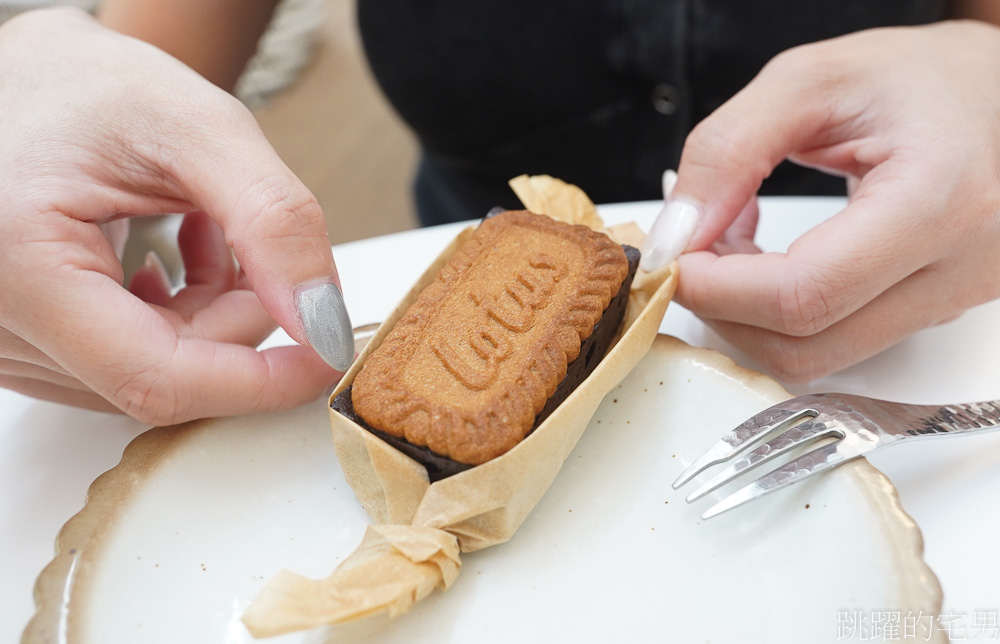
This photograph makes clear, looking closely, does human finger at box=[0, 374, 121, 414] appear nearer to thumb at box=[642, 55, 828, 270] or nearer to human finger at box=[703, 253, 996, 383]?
thumb at box=[642, 55, 828, 270]

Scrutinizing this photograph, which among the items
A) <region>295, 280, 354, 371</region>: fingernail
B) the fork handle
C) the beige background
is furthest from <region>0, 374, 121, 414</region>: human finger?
the beige background

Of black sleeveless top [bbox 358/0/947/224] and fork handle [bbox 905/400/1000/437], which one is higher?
black sleeveless top [bbox 358/0/947/224]

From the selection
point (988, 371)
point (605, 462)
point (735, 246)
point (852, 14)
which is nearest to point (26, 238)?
point (605, 462)

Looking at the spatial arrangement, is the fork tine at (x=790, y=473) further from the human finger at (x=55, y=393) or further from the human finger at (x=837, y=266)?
the human finger at (x=55, y=393)

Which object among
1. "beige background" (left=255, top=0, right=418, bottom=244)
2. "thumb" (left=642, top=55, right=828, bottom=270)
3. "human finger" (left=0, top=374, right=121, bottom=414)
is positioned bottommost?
"beige background" (left=255, top=0, right=418, bottom=244)

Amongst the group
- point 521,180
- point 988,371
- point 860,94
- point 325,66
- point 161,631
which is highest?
point 860,94

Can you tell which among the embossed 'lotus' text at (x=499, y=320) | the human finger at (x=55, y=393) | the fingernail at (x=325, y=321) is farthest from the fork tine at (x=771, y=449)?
the human finger at (x=55, y=393)

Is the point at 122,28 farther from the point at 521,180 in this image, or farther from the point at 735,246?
the point at 735,246
